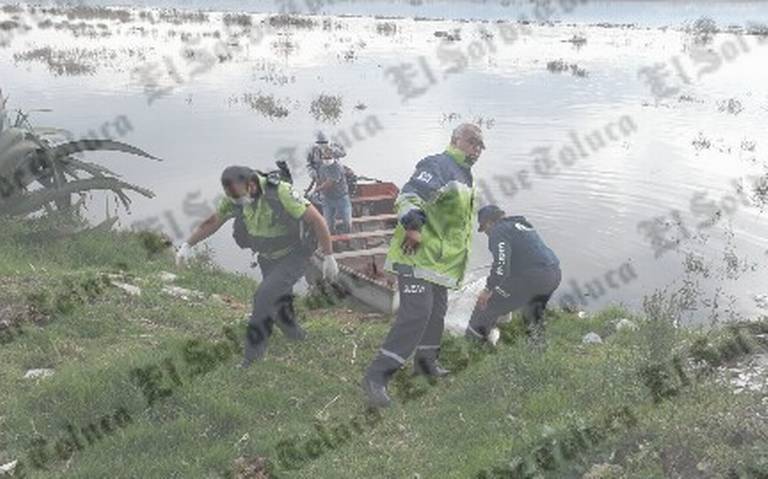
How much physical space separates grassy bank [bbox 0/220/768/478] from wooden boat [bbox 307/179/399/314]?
6.76ft

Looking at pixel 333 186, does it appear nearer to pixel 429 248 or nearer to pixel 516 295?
pixel 516 295

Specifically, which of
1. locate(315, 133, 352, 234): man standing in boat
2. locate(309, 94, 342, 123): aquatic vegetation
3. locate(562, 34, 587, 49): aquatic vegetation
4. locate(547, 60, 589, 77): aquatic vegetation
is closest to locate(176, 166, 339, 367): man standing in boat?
locate(315, 133, 352, 234): man standing in boat

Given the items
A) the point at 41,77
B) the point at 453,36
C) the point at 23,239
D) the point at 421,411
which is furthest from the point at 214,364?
the point at 453,36

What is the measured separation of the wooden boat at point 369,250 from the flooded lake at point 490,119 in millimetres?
1123

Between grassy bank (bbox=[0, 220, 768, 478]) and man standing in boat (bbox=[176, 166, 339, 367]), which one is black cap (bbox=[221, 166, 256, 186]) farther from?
grassy bank (bbox=[0, 220, 768, 478])

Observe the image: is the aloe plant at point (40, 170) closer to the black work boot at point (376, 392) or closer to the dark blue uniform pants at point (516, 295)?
the dark blue uniform pants at point (516, 295)

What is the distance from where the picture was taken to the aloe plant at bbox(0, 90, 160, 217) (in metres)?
10.9

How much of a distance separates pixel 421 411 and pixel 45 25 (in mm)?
45616

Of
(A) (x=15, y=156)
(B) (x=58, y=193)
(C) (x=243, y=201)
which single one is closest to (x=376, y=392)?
(C) (x=243, y=201)

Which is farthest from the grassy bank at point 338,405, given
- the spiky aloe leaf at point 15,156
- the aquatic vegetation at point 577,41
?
the aquatic vegetation at point 577,41

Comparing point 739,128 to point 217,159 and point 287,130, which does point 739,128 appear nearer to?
point 287,130

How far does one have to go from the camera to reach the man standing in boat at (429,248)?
6.67 m

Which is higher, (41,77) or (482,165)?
(41,77)

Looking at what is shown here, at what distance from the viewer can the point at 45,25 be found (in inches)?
1815
